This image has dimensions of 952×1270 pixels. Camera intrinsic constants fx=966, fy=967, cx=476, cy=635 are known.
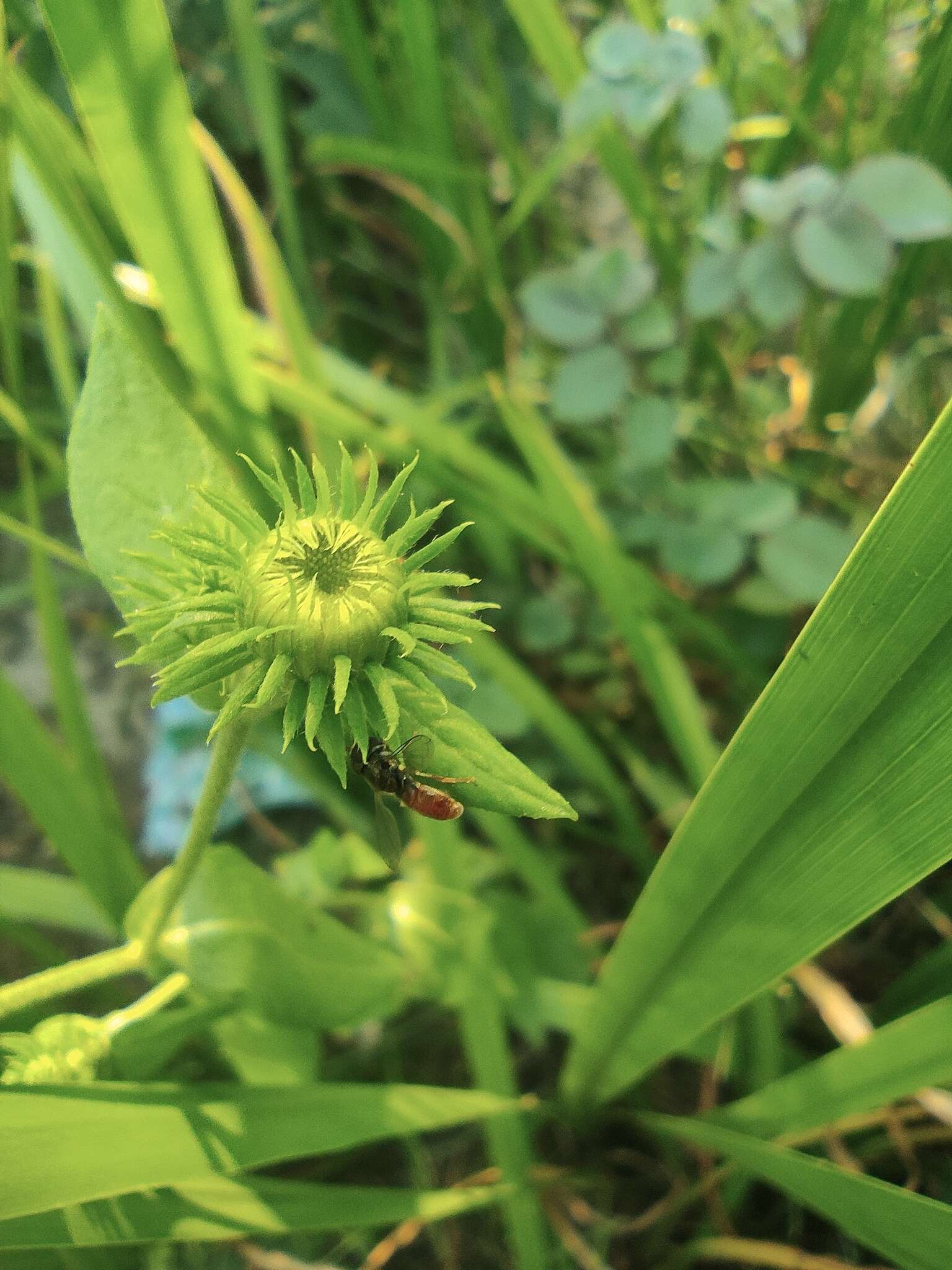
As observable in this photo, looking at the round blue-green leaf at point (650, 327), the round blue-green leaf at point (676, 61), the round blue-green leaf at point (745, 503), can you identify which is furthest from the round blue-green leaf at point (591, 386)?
the round blue-green leaf at point (676, 61)

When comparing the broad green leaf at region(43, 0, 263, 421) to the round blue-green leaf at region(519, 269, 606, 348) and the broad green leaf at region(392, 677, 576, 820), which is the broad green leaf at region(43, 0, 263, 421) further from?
the broad green leaf at region(392, 677, 576, 820)

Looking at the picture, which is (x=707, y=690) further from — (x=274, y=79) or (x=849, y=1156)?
(x=274, y=79)

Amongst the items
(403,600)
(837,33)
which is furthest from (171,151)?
(837,33)

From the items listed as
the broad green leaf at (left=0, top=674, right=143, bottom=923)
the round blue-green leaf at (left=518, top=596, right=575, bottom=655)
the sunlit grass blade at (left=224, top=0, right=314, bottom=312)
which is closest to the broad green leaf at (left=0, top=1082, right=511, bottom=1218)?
the broad green leaf at (left=0, top=674, right=143, bottom=923)

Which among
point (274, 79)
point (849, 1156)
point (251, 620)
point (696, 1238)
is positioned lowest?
point (696, 1238)

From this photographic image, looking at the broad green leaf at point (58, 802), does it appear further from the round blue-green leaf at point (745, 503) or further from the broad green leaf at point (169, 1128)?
the round blue-green leaf at point (745, 503)
